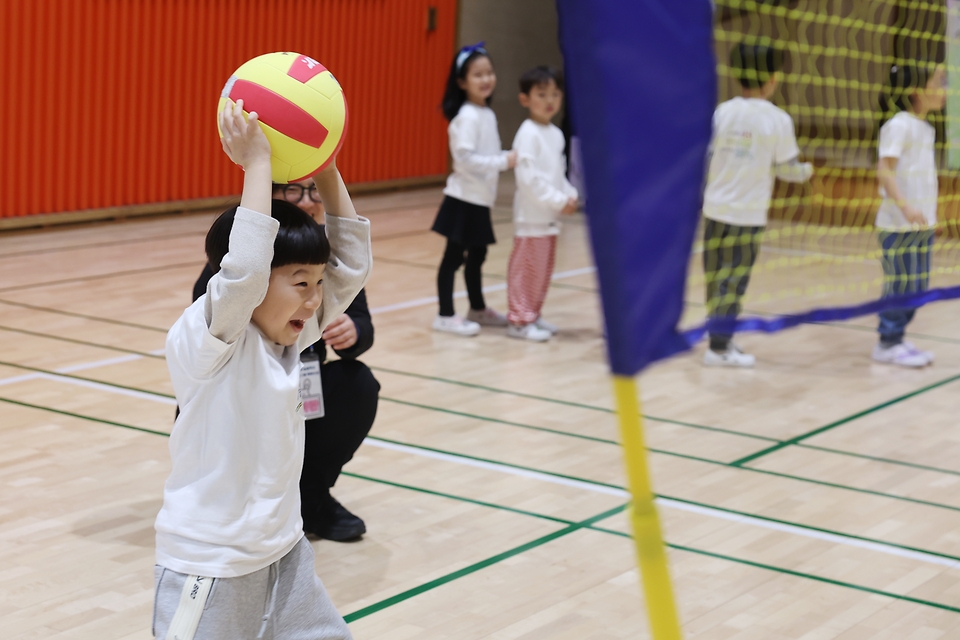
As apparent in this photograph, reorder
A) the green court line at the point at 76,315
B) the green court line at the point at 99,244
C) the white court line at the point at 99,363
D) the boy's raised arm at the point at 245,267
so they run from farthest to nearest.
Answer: the green court line at the point at 99,244 < the green court line at the point at 76,315 < the white court line at the point at 99,363 < the boy's raised arm at the point at 245,267

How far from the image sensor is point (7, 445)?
3672 mm

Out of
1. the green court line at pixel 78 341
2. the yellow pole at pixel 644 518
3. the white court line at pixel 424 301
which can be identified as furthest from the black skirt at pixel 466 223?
the yellow pole at pixel 644 518

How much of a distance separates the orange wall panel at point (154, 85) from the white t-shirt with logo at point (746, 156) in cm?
442

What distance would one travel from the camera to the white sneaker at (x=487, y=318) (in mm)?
5883

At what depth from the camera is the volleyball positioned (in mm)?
2018

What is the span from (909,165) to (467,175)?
1.94 m

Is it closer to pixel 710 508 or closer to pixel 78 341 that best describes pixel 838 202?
pixel 78 341

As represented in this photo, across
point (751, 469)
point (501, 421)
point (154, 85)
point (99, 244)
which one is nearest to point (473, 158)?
point (501, 421)

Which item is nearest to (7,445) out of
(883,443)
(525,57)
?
(883,443)

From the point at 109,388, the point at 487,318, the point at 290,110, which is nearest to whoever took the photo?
the point at 290,110

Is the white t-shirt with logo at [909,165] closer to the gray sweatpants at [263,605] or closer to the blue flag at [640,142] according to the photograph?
the gray sweatpants at [263,605]

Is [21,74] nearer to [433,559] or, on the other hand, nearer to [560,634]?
[433,559]

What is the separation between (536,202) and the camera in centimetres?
557

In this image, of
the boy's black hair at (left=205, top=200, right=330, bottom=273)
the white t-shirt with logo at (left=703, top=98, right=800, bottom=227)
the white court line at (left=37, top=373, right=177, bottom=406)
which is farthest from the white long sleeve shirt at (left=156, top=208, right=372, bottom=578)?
the white t-shirt with logo at (left=703, top=98, right=800, bottom=227)
